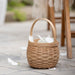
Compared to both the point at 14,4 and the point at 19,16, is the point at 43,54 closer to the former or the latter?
the point at 19,16

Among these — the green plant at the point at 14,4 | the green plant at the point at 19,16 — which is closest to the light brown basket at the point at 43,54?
the green plant at the point at 19,16

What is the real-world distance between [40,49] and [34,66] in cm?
16

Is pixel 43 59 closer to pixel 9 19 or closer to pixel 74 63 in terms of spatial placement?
pixel 74 63

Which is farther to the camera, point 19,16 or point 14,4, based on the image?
point 14,4

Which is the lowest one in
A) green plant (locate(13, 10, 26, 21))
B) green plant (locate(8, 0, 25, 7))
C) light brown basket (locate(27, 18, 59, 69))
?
green plant (locate(13, 10, 26, 21))

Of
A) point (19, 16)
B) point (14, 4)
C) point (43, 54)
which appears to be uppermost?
point (43, 54)

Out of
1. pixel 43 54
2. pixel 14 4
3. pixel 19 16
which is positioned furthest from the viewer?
pixel 14 4

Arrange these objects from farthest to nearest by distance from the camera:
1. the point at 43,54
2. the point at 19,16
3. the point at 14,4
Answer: the point at 14,4 → the point at 19,16 → the point at 43,54

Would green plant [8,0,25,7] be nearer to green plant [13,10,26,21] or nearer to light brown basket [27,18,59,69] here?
green plant [13,10,26,21]

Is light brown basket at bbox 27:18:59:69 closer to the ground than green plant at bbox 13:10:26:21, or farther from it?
farther from it

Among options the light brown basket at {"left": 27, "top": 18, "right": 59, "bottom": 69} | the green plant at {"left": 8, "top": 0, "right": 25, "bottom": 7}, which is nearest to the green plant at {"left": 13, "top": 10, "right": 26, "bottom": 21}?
the green plant at {"left": 8, "top": 0, "right": 25, "bottom": 7}

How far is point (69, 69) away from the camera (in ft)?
5.74

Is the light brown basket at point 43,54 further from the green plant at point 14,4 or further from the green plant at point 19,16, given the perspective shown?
the green plant at point 14,4

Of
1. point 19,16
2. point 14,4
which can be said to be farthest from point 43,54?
point 14,4
